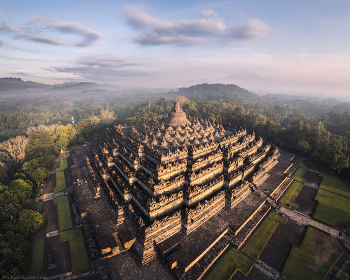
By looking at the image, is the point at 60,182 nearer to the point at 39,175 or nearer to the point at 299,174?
the point at 39,175

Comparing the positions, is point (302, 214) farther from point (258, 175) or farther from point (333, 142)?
point (333, 142)

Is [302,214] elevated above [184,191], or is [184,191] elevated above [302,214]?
[184,191]

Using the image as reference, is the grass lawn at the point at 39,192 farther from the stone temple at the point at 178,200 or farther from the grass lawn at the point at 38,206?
the stone temple at the point at 178,200

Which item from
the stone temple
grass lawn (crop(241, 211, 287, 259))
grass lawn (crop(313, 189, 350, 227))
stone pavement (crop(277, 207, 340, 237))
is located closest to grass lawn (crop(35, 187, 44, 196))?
the stone temple

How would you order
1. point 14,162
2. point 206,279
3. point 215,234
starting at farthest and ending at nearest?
point 14,162
point 215,234
point 206,279

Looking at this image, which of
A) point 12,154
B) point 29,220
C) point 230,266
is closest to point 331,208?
point 230,266

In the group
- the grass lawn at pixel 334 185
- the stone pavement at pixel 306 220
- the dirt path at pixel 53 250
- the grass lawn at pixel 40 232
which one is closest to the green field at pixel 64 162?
the dirt path at pixel 53 250

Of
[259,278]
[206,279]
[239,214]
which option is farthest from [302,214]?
[206,279]
